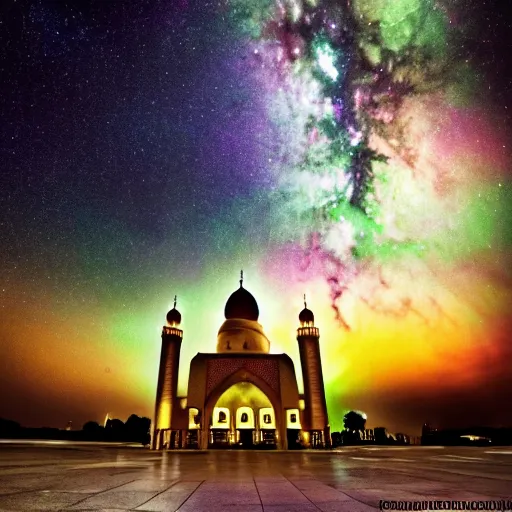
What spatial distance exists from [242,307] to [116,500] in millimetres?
47018

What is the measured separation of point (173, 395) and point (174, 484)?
3544 cm

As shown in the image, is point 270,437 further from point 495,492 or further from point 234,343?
point 495,492

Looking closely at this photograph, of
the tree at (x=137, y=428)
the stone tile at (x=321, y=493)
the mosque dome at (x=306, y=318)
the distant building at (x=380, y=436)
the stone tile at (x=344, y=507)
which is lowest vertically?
the stone tile at (x=344, y=507)

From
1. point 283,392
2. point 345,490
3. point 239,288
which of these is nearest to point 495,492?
point 345,490

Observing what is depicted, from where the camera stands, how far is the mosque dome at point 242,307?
51.1 meters

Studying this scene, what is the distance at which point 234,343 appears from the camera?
155ft

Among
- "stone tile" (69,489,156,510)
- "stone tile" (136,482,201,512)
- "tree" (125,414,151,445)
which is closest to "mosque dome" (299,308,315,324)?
"stone tile" (136,482,201,512)

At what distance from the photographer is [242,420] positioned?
148 feet

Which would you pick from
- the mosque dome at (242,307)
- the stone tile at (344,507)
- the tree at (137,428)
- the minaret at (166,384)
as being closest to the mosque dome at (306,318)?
the mosque dome at (242,307)

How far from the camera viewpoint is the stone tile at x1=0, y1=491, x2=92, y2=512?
13.3ft

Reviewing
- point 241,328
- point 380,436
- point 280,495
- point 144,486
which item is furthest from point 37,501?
point 380,436

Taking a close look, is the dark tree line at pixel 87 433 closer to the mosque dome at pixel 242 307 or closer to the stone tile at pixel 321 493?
the mosque dome at pixel 242 307

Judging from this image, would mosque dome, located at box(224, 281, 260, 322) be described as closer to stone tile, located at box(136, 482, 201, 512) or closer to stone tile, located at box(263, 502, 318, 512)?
stone tile, located at box(136, 482, 201, 512)

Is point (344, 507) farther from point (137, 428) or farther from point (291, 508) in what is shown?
point (137, 428)
